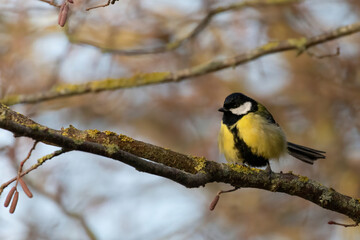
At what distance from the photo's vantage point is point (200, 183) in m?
2.68

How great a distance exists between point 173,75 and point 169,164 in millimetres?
2207

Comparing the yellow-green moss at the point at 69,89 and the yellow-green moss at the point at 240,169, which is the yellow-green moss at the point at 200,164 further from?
the yellow-green moss at the point at 69,89

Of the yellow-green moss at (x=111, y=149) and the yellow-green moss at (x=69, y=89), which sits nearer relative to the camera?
the yellow-green moss at (x=111, y=149)

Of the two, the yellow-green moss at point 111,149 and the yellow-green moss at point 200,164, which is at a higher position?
the yellow-green moss at point 111,149

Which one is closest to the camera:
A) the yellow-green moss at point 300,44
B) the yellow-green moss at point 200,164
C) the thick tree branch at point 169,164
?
the thick tree branch at point 169,164

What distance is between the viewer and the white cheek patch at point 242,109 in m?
4.79

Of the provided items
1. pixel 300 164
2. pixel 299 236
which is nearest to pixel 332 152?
pixel 300 164

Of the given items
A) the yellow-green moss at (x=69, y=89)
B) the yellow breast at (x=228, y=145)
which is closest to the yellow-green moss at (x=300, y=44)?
the yellow breast at (x=228, y=145)

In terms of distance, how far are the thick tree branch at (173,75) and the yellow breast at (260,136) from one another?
0.68 meters

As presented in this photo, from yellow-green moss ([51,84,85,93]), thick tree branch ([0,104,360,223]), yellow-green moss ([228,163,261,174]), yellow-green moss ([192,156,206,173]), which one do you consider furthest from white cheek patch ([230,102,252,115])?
yellow-green moss ([192,156,206,173])

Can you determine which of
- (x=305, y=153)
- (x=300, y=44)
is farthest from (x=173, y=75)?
(x=305, y=153)

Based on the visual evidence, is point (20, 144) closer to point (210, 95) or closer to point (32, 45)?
point (32, 45)

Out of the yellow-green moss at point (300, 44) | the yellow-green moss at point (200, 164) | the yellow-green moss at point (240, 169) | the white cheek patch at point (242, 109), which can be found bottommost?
the white cheek patch at point (242, 109)

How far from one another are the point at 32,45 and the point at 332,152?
4.52 m
